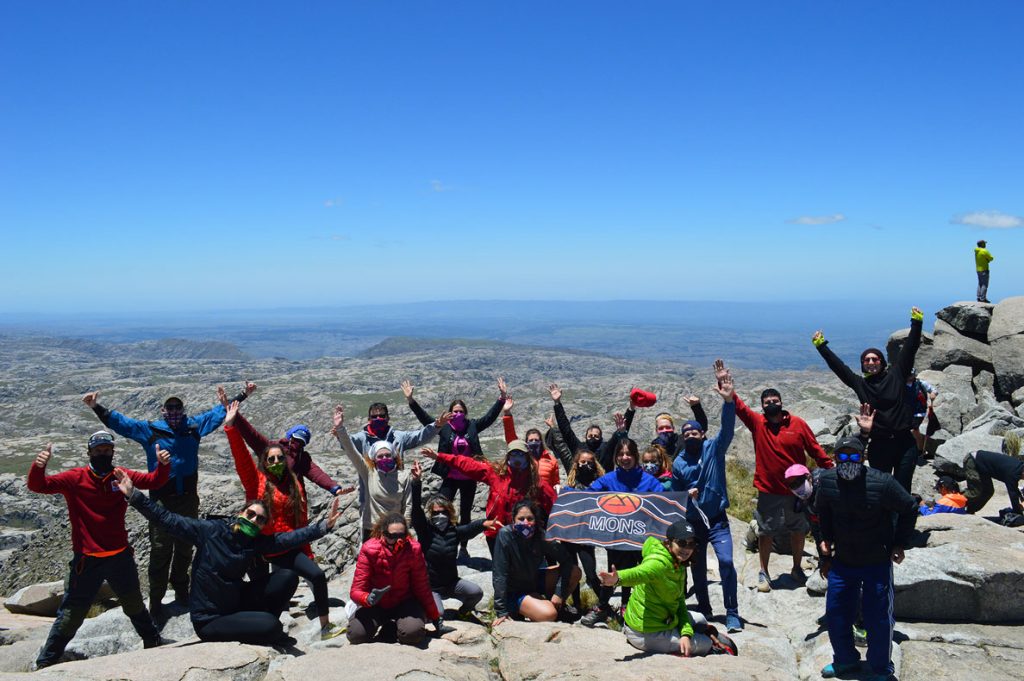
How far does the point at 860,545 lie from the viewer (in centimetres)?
774

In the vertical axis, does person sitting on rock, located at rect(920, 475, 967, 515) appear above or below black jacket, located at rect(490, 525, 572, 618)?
below

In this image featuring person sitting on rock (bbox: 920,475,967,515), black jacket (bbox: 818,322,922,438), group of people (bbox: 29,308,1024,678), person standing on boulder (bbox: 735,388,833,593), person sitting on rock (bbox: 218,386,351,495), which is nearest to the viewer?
group of people (bbox: 29,308,1024,678)

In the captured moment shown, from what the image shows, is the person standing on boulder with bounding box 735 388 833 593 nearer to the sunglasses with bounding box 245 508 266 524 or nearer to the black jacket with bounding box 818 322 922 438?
the black jacket with bounding box 818 322 922 438

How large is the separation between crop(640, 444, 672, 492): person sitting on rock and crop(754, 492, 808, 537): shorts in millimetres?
1782

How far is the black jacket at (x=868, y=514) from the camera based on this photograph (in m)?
7.61

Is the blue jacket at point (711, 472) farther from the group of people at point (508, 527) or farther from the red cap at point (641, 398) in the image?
the red cap at point (641, 398)

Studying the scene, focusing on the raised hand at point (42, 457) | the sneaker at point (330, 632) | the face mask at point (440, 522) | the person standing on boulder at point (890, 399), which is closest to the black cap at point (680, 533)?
the face mask at point (440, 522)

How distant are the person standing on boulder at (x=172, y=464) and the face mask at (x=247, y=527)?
1943mm

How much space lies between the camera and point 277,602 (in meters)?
9.09

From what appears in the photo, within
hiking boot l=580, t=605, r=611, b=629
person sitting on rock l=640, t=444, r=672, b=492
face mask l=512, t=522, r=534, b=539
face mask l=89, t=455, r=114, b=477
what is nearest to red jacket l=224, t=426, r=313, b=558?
face mask l=89, t=455, r=114, b=477

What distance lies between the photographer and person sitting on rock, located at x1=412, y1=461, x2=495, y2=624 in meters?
10.2

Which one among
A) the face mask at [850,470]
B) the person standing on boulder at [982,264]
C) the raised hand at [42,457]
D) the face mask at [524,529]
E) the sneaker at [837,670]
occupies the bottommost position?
the sneaker at [837,670]

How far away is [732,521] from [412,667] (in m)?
10.4

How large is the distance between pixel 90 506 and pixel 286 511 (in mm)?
2646
